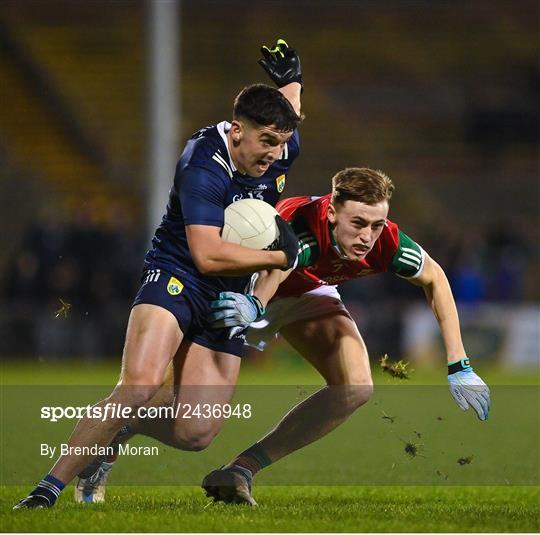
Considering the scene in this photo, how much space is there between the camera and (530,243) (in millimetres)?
21203

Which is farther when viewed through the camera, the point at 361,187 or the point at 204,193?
the point at 361,187

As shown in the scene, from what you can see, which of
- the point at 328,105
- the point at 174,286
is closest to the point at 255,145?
the point at 174,286

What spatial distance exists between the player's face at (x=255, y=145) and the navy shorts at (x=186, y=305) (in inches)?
28.6

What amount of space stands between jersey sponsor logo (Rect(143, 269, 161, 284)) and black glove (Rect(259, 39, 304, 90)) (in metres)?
1.48

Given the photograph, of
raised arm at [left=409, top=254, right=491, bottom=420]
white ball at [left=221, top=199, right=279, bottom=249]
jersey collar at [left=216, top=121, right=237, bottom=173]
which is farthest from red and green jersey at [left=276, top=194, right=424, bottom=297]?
jersey collar at [left=216, top=121, right=237, bottom=173]

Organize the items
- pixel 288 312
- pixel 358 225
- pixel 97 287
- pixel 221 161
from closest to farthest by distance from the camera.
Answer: pixel 358 225
pixel 221 161
pixel 288 312
pixel 97 287

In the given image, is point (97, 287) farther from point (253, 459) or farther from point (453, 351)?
point (453, 351)

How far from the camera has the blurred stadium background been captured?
21.0 m

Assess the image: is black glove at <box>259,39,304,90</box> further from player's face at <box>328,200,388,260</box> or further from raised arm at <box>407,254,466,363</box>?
raised arm at <box>407,254,466,363</box>

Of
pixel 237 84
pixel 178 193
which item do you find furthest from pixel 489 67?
pixel 178 193

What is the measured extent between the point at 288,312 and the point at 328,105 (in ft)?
61.0

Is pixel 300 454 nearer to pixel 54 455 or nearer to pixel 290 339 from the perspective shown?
A: pixel 290 339

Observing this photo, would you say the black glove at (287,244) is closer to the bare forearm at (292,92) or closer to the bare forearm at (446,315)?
the bare forearm at (446,315)

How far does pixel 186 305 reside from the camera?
631 cm
